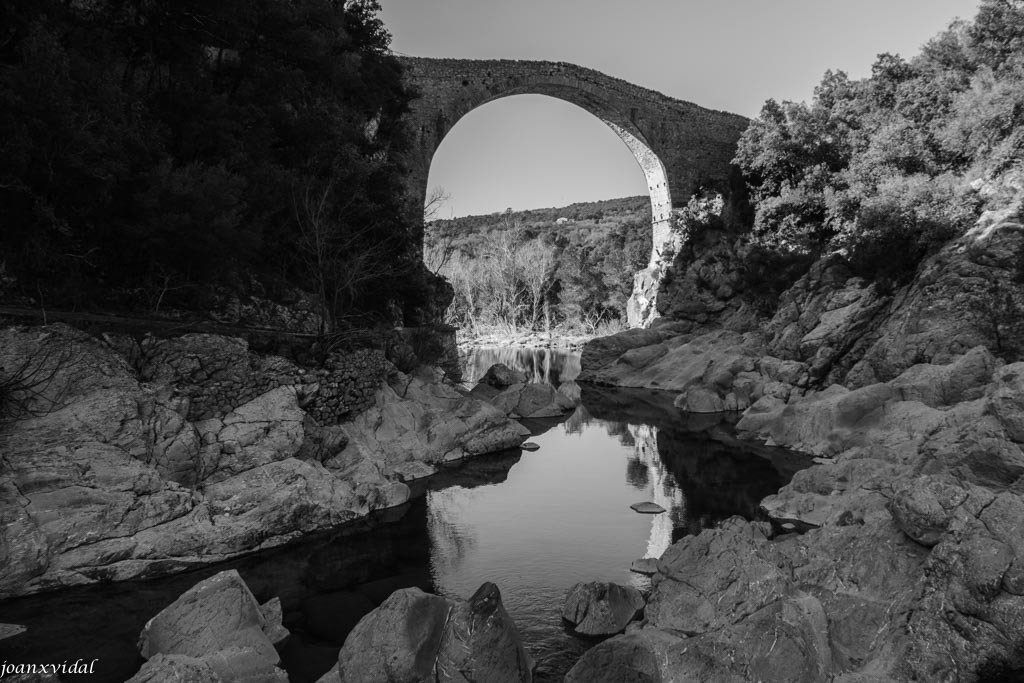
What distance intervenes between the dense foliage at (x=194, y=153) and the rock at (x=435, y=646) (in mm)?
7432

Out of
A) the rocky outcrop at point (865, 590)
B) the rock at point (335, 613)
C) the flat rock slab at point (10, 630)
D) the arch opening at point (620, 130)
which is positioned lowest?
the rock at point (335, 613)

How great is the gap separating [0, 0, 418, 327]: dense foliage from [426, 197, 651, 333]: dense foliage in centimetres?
2868

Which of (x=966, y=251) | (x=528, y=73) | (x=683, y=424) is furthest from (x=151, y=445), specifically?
(x=528, y=73)

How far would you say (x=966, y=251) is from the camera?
595 inches

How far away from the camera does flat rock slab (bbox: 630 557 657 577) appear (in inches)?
297

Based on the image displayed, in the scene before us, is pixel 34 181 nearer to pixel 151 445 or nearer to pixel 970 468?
pixel 151 445

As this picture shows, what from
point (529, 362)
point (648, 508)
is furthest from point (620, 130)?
point (648, 508)

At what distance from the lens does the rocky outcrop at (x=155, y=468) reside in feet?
23.8

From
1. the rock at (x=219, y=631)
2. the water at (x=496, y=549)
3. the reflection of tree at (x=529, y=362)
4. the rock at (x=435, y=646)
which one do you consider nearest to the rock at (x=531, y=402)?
the water at (x=496, y=549)

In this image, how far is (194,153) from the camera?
1232cm

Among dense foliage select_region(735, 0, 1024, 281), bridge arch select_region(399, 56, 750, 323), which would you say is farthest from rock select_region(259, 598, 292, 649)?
bridge arch select_region(399, 56, 750, 323)

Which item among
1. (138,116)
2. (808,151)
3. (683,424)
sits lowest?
(683,424)

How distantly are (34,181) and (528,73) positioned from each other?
21.2 m

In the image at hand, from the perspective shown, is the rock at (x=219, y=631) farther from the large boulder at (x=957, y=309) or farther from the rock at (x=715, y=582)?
the large boulder at (x=957, y=309)
